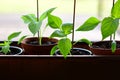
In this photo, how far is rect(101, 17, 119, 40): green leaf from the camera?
721 mm

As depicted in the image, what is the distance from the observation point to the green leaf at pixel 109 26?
2.37 ft

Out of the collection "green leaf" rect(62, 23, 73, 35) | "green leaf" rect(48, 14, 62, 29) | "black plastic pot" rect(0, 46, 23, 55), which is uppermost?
"green leaf" rect(48, 14, 62, 29)

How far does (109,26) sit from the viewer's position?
2.39 feet

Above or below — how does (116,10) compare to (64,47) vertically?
above

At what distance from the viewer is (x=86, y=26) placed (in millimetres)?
763

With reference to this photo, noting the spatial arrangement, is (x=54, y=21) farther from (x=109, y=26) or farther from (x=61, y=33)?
(x=109, y=26)

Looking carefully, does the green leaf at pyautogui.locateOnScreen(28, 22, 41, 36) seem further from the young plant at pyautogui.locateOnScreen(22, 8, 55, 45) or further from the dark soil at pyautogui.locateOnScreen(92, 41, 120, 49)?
the dark soil at pyautogui.locateOnScreen(92, 41, 120, 49)

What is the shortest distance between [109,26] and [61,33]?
154 mm

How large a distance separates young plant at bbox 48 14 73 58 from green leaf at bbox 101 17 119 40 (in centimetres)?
11

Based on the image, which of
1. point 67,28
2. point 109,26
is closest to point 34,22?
point 67,28

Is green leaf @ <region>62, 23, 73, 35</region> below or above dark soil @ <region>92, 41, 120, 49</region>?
above

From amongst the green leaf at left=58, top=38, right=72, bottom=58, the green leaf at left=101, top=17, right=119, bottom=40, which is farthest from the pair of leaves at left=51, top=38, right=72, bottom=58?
the green leaf at left=101, top=17, right=119, bottom=40
